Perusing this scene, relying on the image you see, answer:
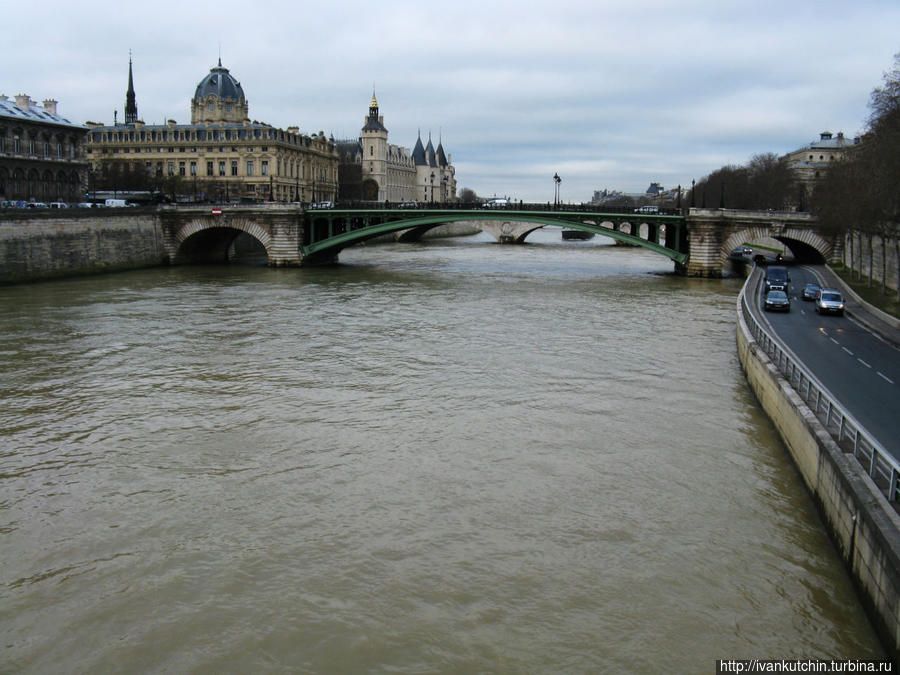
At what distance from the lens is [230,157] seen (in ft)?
301

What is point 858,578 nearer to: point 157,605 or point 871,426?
point 871,426

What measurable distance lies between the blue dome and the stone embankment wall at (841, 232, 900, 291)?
2965 inches

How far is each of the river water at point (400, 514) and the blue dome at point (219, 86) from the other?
3251 inches

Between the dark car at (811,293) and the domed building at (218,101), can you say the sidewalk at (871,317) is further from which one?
the domed building at (218,101)

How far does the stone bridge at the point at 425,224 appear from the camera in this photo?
1797 inches

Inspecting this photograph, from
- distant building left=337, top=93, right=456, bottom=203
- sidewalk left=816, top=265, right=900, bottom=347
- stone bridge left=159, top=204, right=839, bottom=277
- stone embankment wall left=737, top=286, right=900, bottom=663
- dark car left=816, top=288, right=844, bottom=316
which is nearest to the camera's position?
stone embankment wall left=737, top=286, right=900, bottom=663

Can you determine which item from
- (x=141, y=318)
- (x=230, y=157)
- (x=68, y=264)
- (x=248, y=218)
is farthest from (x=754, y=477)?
(x=230, y=157)

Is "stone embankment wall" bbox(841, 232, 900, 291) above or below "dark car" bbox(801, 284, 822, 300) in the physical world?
Result: above

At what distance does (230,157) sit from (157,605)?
88.3 meters

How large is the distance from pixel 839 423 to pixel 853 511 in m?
2.72

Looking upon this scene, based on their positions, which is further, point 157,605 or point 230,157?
point 230,157

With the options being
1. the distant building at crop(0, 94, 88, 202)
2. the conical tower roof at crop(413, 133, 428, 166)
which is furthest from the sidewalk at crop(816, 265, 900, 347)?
the conical tower roof at crop(413, 133, 428, 166)

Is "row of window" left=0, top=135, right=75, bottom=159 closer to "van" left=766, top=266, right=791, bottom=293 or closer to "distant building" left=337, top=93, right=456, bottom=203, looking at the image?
"van" left=766, top=266, right=791, bottom=293

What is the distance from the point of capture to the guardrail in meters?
9.12
